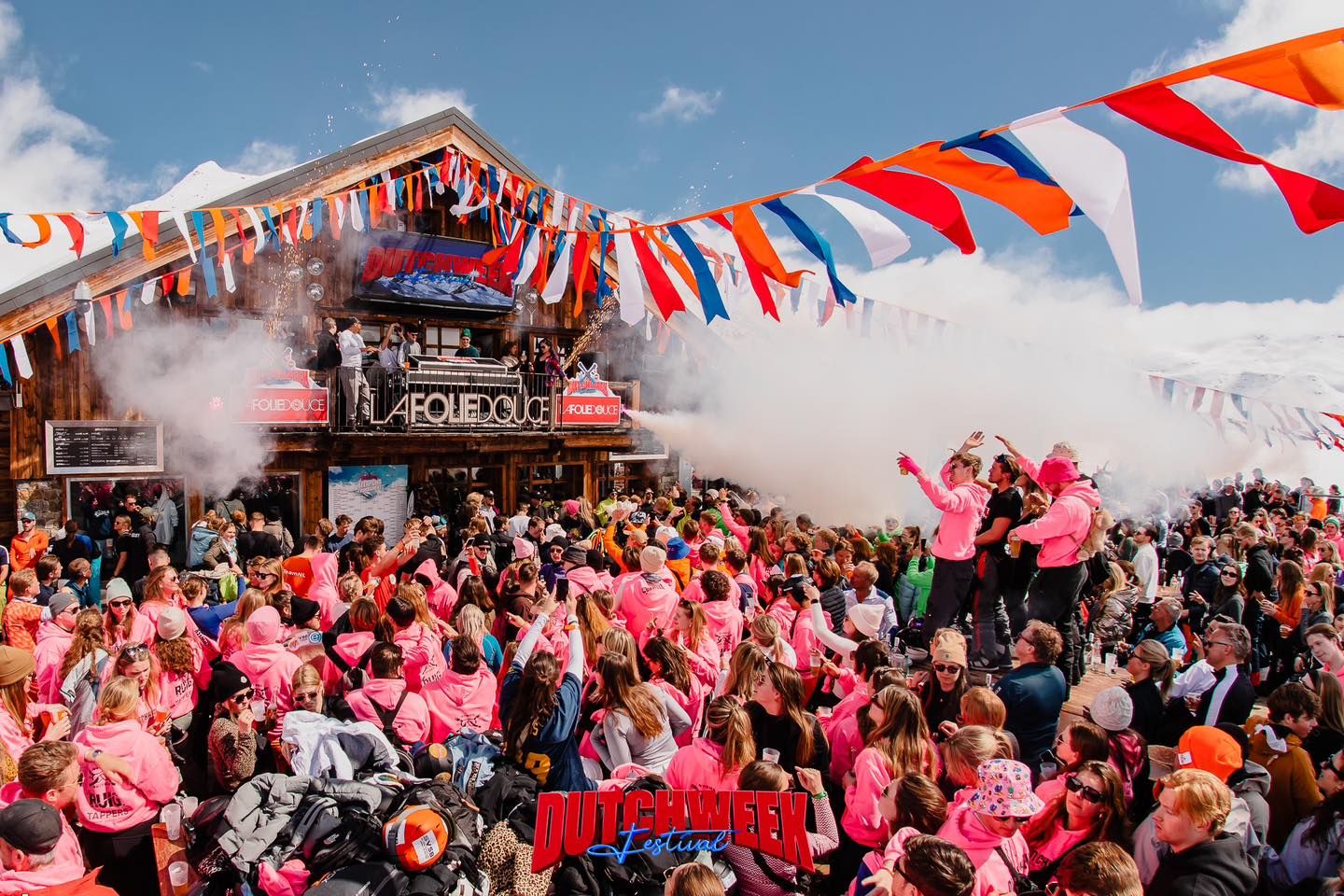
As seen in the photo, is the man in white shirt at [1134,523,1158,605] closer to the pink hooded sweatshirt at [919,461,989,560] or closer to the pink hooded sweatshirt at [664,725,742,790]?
the pink hooded sweatshirt at [919,461,989,560]

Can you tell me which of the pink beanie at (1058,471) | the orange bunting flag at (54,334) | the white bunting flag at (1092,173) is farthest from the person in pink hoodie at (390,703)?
the orange bunting flag at (54,334)

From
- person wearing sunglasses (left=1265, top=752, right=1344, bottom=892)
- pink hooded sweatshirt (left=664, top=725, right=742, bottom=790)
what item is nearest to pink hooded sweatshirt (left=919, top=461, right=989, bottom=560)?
person wearing sunglasses (left=1265, top=752, right=1344, bottom=892)

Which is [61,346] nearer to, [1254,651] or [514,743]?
[514,743]

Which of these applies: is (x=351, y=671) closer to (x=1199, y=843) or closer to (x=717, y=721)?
(x=717, y=721)

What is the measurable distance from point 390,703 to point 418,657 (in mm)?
557

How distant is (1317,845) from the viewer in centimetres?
309

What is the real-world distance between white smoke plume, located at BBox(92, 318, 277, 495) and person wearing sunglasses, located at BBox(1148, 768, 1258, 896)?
39.3ft

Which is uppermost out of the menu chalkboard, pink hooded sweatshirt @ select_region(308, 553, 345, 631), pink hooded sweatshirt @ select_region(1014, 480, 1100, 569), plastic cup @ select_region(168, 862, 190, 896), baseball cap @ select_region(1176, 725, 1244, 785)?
the menu chalkboard

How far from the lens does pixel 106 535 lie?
35.3 ft

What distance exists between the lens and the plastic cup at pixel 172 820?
12.0 feet

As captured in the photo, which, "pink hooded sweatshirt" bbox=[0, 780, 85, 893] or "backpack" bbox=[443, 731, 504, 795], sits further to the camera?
"backpack" bbox=[443, 731, 504, 795]

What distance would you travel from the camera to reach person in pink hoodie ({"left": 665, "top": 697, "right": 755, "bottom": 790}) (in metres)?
3.45

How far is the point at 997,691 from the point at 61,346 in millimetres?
12258

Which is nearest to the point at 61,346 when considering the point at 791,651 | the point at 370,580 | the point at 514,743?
the point at 370,580
